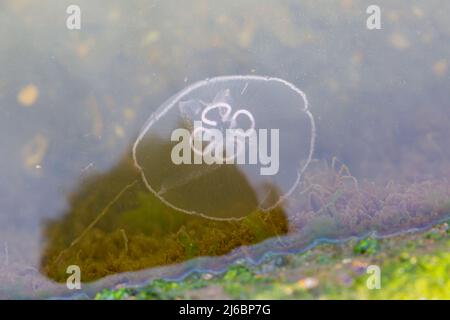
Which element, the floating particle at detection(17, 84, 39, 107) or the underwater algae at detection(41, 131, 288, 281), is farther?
the floating particle at detection(17, 84, 39, 107)

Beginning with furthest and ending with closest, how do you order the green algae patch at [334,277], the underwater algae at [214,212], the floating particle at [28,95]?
the floating particle at [28,95], the underwater algae at [214,212], the green algae patch at [334,277]

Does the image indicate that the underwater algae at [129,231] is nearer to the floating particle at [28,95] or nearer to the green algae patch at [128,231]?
the green algae patch at [128,231]

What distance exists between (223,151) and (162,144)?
0.37 meters

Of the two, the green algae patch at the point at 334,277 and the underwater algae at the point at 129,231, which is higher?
the underwater algae at the point at 129,231

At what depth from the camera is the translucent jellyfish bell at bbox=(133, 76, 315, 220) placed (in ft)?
9.90

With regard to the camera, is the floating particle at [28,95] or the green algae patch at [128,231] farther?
the floating particle at [28,95]

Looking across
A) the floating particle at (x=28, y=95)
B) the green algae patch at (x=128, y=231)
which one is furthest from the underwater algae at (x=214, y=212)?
the floating particle at (x=28, y=95)

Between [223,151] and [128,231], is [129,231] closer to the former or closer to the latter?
[128,231]

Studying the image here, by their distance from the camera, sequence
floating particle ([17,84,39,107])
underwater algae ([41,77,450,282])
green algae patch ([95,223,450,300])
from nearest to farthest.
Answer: green algae patch ([95,223,450,300]), underwater algae ([41,77,450,282]), floating particle ([17,84,39,107])

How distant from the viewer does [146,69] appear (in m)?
3.12

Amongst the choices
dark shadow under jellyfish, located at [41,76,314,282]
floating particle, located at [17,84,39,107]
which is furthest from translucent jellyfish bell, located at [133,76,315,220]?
floating particle, located at [17,84,39,107]

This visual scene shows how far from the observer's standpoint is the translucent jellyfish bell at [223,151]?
3.02m

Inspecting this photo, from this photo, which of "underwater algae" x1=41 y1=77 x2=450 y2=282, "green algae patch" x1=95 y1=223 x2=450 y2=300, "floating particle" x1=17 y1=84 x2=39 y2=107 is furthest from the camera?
"floating particle" x1=17 y1=84 x2=39 y2=107

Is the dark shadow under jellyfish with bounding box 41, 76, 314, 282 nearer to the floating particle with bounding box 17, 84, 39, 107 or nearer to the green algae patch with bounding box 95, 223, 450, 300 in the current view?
A: the green algae patch with bounding box 95, 223, 450, 300
